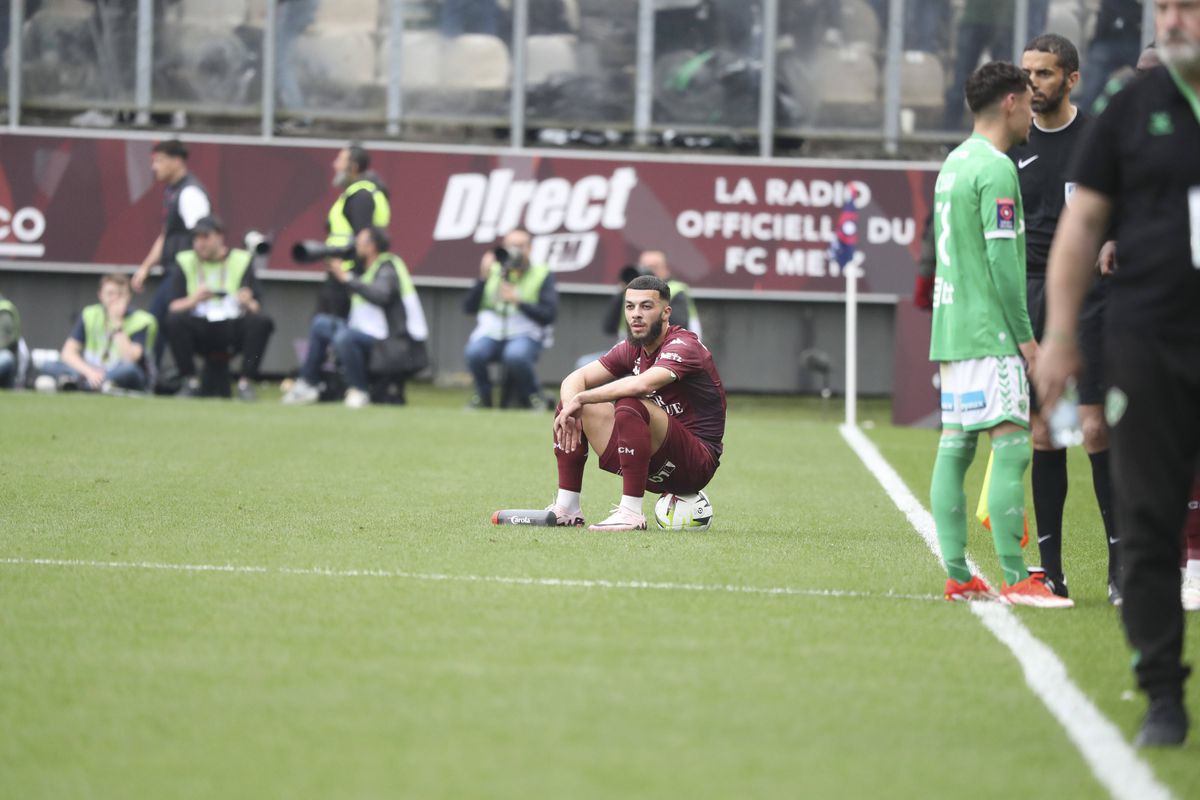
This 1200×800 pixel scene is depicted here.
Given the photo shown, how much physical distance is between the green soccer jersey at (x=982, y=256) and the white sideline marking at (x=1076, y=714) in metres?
0.94

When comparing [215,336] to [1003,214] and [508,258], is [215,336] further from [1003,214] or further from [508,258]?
[1003,214]

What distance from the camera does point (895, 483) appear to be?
11.8 m

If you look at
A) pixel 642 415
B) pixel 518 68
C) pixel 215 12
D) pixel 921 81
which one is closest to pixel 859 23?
pixel 921 81

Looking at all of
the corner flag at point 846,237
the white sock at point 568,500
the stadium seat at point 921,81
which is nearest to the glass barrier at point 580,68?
the stadium seat at point 921,81

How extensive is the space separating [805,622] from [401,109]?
17151 millimetres

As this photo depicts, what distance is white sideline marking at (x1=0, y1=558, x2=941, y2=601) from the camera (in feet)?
21.8

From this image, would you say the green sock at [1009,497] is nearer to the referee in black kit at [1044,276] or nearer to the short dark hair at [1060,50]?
the referee in black kit at [1044,276]

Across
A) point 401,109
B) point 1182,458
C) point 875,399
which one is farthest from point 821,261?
point 1182,458

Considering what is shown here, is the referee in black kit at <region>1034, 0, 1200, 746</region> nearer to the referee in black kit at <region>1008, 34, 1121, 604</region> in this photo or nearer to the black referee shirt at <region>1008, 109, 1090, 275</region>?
the referee in black kit at <region>1008, 34, 1121, 604</region>

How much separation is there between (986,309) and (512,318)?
12.5m

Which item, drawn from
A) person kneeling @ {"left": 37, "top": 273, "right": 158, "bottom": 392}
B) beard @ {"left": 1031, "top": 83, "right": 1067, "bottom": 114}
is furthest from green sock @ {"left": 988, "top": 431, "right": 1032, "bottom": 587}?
person kneeling @ {"left": 37, "top": 273, "right": 158, "bottom": 392}

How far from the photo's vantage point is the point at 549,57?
73.6 feet

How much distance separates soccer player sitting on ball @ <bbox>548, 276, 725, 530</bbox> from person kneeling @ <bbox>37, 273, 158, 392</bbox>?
1022 cm

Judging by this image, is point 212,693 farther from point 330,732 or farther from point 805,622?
point 805,622
